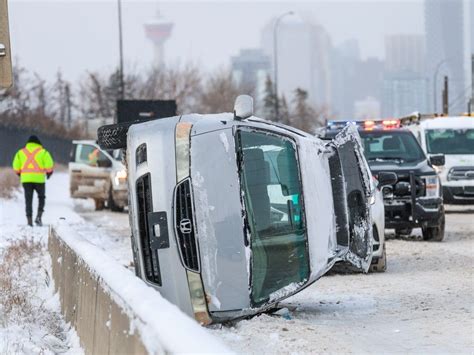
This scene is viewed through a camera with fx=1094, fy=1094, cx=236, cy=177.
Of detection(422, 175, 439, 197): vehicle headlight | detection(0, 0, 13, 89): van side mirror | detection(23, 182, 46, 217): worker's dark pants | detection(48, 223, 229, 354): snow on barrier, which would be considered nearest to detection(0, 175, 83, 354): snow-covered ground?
detection(48, 223, 229, 354): snow on barrier

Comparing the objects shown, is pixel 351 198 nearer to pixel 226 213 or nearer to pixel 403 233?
pixel 226 213

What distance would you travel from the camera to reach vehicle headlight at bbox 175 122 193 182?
8594 mm

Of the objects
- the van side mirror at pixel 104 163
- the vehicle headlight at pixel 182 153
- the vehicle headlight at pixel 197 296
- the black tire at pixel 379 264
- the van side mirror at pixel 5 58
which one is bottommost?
the black tire at pixel 379 264

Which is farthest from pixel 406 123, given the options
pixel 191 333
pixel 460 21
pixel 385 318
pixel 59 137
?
pixel 460 21

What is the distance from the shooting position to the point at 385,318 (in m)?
9.62

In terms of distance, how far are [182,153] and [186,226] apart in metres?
0.58

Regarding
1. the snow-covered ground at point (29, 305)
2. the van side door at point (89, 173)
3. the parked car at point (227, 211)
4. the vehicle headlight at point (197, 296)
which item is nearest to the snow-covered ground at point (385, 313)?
the vehicle headlight at point (197, 296)

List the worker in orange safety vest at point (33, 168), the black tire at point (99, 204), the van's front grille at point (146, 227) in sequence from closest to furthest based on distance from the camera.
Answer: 1. the van's front grille at point (146, 227)
2. the worker in orange safety vest at point (33, 168)
3. the black tire at point (99, 204)

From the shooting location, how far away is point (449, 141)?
26.3 meters

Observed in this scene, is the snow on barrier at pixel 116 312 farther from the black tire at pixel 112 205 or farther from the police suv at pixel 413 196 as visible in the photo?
the black tire at pixel 112 205

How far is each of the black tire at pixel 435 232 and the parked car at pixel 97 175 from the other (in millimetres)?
11954

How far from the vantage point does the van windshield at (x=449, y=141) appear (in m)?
26.1

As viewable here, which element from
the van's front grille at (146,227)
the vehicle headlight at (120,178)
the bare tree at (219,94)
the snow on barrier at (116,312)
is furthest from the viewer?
the bare tree at (219,94)

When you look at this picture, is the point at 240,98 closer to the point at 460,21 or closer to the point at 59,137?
the point at 59,137
